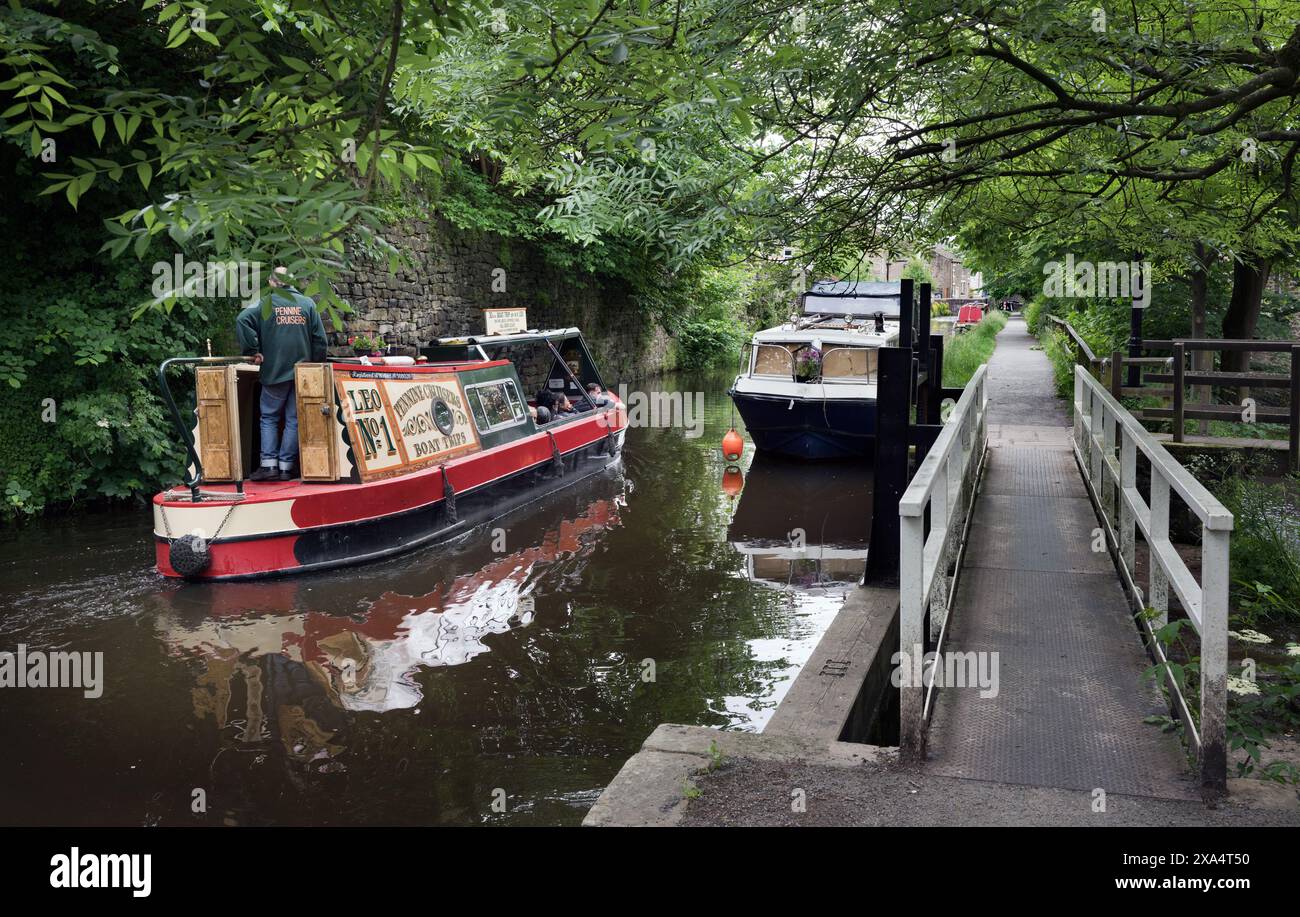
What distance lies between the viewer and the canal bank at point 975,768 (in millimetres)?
3744

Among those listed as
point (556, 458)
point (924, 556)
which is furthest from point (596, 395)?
point (924, 556)

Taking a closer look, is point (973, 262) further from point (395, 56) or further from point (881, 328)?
point (395, 56)

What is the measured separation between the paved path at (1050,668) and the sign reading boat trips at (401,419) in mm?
5578

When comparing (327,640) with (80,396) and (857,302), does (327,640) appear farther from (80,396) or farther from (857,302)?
(857,302)

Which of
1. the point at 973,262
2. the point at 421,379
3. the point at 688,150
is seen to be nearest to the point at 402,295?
the point at 421,379

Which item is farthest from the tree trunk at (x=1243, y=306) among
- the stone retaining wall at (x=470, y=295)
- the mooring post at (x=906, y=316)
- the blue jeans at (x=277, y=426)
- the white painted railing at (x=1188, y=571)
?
the blue jeans at (x=277, y=426)

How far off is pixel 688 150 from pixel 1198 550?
5.50 metres

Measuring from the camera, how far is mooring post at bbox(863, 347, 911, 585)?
791 centimetres

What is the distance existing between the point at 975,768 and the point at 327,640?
210 inches

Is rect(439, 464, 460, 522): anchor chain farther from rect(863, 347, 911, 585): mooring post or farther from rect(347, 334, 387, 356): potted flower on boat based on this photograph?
rect(863, 347, 911, 585): mooring post

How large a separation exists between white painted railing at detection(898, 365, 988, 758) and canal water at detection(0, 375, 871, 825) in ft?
5.00

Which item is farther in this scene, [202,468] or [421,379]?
[421,379]

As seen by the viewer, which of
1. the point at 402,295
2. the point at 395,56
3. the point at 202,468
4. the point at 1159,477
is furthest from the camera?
the point at 402,295
